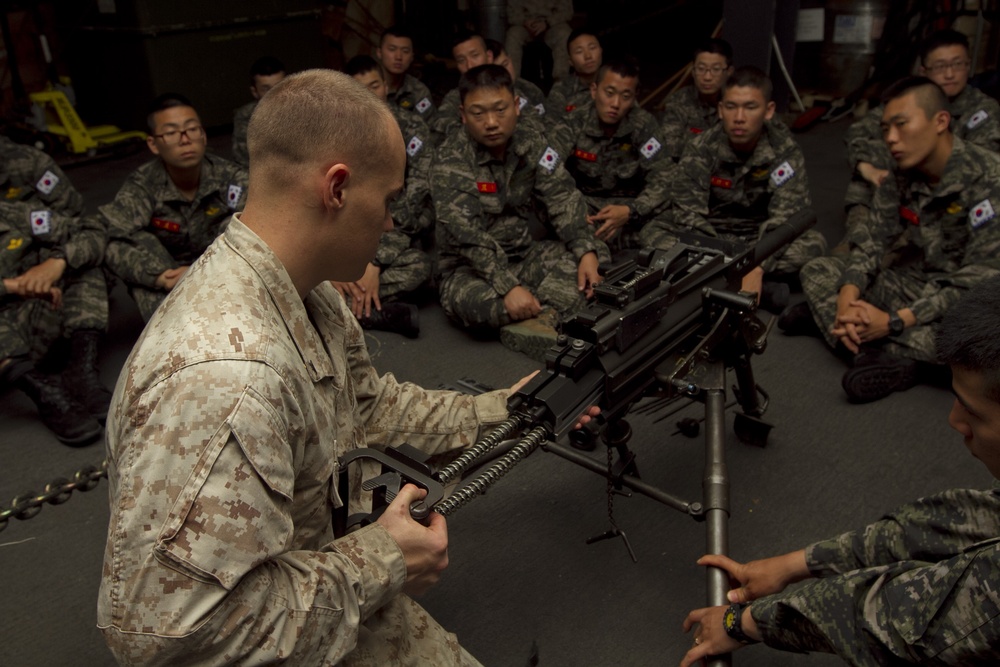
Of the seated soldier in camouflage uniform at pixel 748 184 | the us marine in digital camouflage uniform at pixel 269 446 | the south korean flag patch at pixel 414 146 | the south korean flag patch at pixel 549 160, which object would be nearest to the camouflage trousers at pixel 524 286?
the south korean flag patch at pixel 549 160

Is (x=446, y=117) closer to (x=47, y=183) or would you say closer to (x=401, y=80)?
(x=401, y=80)

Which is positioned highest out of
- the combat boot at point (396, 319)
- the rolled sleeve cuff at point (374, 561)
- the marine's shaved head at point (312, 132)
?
the marine's shaved head at point (312, 132)

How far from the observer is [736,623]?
63.6 inches

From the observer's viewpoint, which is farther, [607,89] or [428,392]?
[607,89]

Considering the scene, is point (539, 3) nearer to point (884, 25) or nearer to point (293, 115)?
point (884, 25)

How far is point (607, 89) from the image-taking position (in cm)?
463

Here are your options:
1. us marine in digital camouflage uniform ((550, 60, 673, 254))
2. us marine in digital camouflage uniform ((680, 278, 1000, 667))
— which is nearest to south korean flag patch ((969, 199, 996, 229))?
us marine in digital camouflage uniform ((550, 60, 673, 254))

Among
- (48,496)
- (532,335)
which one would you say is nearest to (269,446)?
(48,496)

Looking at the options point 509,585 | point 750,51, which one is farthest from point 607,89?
point 509,585

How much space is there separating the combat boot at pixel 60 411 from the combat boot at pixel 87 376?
76mm

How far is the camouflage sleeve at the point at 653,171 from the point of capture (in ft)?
15.1

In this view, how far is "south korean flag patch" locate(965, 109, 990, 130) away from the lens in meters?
4.53

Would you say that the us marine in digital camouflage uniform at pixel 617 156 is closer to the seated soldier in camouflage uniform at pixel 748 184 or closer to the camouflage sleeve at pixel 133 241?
the seated soldier in camouflage uniform at pixel 748 184

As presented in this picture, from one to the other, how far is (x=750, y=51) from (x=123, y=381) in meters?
5.03
